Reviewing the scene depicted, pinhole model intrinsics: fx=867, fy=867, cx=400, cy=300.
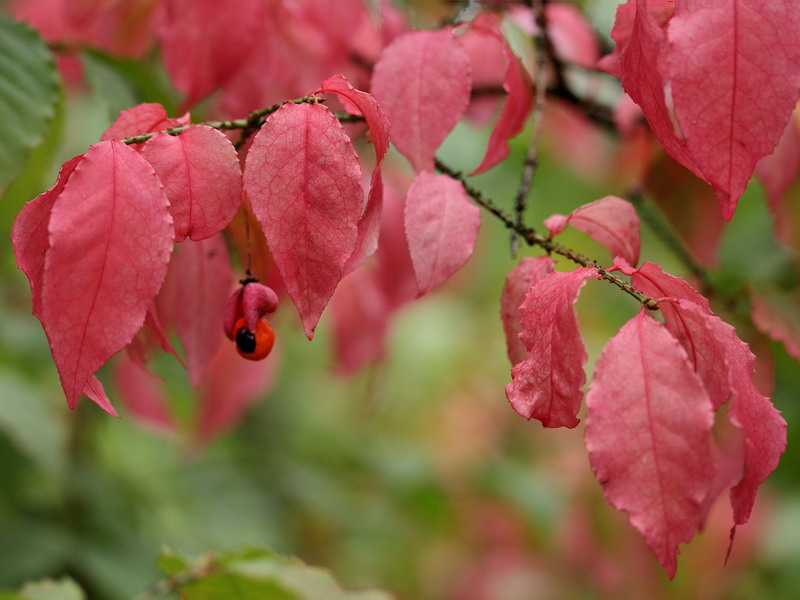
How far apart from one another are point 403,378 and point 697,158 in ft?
7.42

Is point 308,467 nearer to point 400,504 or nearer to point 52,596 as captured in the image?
point 400,504

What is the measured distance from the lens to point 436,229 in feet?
1.80

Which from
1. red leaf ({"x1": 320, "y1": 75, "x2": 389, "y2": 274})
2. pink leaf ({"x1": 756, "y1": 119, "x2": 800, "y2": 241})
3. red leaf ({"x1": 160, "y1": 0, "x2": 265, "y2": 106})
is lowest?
red leaf ({"x1": 320, "y1": 75, "x2": 389, "y2": 274})

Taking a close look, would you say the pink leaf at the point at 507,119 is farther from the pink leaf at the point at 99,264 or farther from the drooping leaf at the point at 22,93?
the drooping leaf at the point at 22,93

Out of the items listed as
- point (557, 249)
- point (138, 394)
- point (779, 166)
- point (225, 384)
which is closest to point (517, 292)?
point (557, 249)

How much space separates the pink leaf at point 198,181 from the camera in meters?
0.51

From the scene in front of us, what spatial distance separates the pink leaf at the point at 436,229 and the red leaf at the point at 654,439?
13 cm

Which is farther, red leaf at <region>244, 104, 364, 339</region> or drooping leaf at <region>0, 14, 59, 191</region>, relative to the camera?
drooping leaf at <region>0, 14, 59, 191</region>

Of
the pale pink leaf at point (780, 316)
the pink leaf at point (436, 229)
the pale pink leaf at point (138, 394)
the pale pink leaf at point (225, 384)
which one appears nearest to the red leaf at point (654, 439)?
the pink leaf at point (436, 229)

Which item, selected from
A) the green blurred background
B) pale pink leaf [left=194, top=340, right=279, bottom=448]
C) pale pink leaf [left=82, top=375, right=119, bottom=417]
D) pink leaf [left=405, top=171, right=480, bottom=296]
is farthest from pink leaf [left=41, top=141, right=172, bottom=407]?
pale pink leaf [left=194, top=340, right=279, bottom=448]

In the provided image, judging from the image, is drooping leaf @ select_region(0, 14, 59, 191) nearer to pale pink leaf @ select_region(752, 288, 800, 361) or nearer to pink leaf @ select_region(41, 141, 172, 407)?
pink leaf @ select_region(41, 141, 172, 407)

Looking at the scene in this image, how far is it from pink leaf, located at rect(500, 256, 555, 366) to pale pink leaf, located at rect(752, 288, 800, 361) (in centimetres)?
31

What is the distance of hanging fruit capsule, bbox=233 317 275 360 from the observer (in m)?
0.55

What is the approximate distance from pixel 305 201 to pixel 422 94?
0.15 meters
